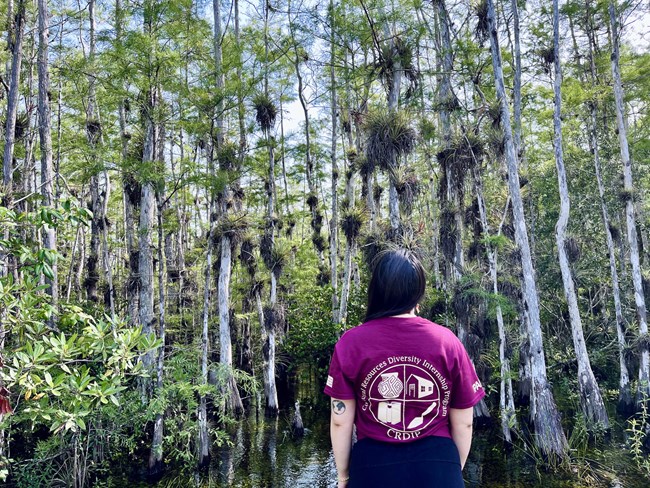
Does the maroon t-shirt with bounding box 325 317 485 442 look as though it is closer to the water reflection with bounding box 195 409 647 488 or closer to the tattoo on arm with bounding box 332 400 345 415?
the tattoo on arm with bounding box 332 400 345 415

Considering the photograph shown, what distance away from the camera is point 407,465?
5.46ft

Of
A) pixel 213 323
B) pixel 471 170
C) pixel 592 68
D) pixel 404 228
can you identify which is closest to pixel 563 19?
pixel 592 68

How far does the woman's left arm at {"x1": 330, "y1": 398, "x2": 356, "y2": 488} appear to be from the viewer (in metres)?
1.77

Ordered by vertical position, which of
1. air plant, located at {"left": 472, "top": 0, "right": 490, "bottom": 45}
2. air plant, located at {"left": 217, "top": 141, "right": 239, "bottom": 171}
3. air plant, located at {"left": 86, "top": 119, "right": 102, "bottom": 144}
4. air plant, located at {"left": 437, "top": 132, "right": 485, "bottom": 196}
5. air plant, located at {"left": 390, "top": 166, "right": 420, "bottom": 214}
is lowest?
air plant, located at {"left": 390, "top": 166, "right": 420, "bottom": 214}

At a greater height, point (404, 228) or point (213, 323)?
point (404, 228)

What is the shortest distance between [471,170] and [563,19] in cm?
753

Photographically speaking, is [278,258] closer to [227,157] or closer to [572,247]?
[227,157]

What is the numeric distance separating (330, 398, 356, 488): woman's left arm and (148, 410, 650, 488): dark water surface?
7.09 meters

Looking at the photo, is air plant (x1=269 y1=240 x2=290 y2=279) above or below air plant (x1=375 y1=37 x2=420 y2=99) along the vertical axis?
below

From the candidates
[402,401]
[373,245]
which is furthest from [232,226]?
[402,401]

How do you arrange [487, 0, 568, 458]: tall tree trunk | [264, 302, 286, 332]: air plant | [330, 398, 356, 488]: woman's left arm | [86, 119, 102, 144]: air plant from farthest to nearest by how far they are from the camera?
[264, 302, 286, 332]: air plant, [86, 119, 102, 144]: air plant, [487, 0, 568, 458]: tall tree trunk, [330, 398, 356, 488]: woman's left arm

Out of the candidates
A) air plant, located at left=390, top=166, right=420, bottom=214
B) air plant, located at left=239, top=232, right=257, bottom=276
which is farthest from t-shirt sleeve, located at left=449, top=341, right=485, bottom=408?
air plant, located at left=239, top=232, right=257, bottom=276

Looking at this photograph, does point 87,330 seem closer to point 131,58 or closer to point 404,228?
point 131,58

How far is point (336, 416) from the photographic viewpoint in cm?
177
